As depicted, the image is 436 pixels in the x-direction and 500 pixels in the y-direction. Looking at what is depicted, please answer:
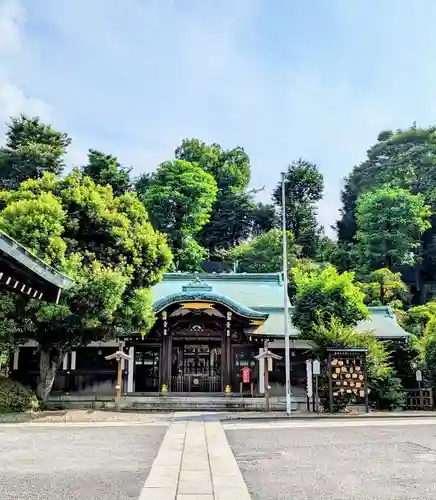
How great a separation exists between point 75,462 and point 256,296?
19.8 metres

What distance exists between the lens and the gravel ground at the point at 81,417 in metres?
15.6

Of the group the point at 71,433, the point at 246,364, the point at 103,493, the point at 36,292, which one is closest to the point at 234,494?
the point at 103,493

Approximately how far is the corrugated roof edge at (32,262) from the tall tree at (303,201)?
44694 millimetres

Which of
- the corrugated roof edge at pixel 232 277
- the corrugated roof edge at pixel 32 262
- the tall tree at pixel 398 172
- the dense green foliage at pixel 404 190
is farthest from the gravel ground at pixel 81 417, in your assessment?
the tall tree at pixel 398 172

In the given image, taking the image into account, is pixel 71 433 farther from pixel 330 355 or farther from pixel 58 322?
pixel 330 355

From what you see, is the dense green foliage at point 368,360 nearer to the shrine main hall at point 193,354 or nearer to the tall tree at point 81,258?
the shrine main hall at point 193,354

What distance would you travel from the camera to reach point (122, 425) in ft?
47.5

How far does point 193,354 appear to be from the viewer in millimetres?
24000

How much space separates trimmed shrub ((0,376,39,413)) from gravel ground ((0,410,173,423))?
53 centimetres

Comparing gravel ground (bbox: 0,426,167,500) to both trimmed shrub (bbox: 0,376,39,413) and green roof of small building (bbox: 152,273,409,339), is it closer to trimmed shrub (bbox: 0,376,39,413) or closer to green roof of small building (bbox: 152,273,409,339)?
trimmed shrub (bbox: 0,376,39,413)

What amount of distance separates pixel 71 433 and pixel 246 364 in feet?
39.0

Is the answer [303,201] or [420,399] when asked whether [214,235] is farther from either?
[420,399]

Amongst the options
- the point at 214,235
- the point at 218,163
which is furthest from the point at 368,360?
the point at 218,163

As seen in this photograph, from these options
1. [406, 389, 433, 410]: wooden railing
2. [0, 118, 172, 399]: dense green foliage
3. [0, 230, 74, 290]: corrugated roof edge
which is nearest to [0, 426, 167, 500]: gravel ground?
[0, 230, 74, 290]: corrugated roof edge
